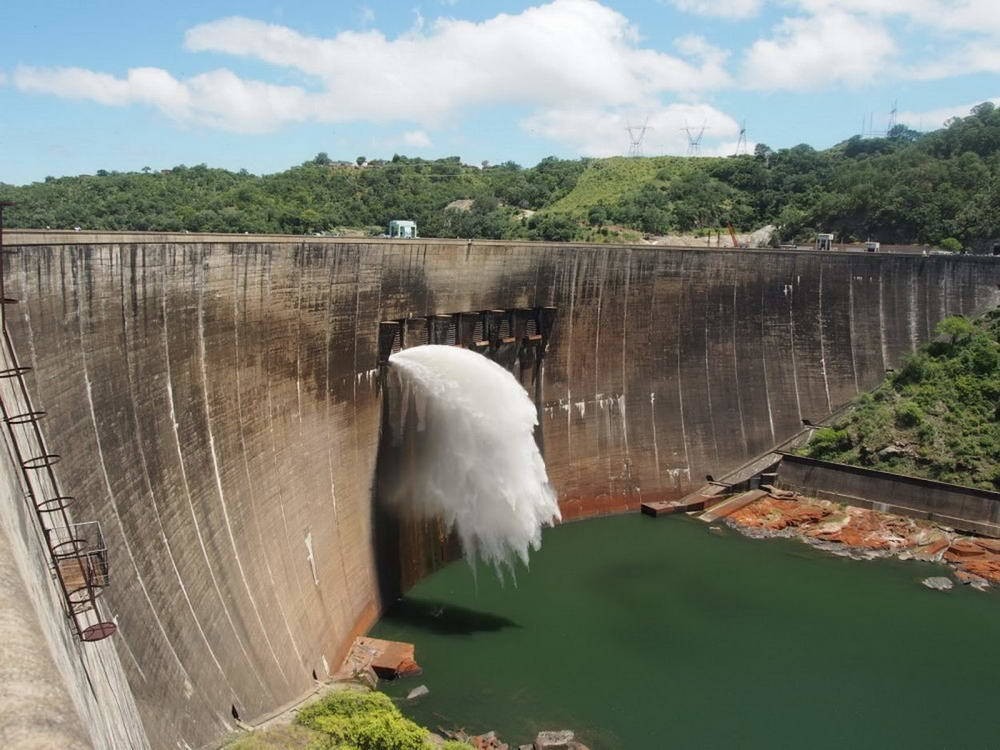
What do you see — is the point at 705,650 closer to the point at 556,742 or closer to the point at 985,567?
the point at 556,742

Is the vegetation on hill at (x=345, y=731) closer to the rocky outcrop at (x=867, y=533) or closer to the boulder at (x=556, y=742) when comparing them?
the boulder at (x=556, y=742)

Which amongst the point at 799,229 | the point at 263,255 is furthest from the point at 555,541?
the point at 799,229

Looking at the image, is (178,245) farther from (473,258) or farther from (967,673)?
(967,673)

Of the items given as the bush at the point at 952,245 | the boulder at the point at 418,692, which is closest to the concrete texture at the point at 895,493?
the boulder at the point at 418,692

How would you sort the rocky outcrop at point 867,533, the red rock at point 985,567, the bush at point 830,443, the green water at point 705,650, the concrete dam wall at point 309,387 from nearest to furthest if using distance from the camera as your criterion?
the concrete dam wall at point 309,387
the green water at point 705,650
the red rock at point 985,567
the rocky outcrop at point 867,533
the bush at point 830,443

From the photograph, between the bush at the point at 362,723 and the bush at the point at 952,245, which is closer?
the bush at the point at 362,723

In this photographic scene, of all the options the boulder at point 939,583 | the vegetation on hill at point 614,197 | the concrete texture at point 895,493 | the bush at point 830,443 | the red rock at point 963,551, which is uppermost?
the vegetation on hill at point 614,197

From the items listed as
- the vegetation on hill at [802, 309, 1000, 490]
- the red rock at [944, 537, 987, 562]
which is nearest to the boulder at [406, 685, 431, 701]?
the red rock at [944, 537, 987, 562]

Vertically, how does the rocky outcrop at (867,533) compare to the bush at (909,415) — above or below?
below
